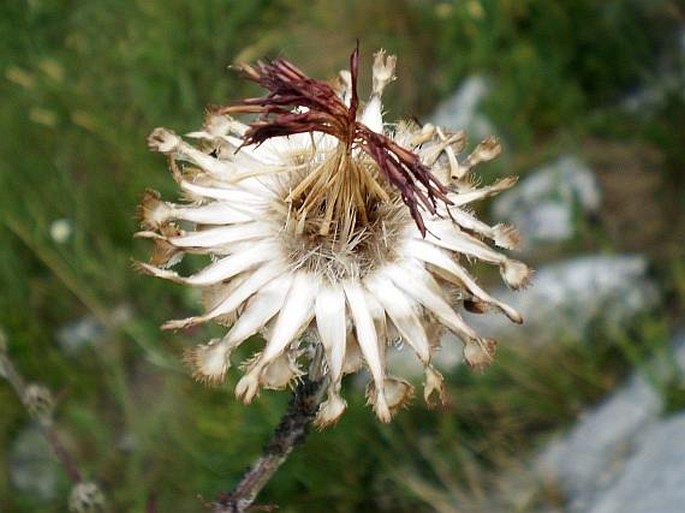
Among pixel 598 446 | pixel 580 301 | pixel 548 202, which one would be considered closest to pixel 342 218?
pixel 598 446

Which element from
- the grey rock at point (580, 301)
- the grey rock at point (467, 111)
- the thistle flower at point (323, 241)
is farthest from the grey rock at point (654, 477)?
the grey rock at point (467, 111)

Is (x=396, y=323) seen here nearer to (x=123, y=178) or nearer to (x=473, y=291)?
(x=473, y=291)

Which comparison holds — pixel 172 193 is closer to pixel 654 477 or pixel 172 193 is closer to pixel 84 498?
pixel 84 498

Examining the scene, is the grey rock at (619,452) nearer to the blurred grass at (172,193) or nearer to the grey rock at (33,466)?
the blurred grass at (172,193)

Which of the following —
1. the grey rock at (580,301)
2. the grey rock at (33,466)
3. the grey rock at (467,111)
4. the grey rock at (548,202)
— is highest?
the grey rock at (467,111)

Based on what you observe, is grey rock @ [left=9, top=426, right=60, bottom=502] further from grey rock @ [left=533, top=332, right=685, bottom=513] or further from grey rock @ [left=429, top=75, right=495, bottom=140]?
grey rock @ [left=429, top=75, right=495, bottom=140]

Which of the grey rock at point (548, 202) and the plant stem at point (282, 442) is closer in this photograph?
the plant stem at point (282, 442)

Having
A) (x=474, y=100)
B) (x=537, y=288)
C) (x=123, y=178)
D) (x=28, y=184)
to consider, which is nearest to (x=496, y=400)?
(x=537, y=288)
